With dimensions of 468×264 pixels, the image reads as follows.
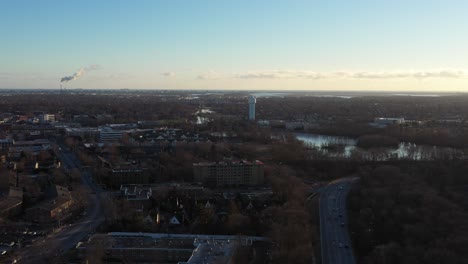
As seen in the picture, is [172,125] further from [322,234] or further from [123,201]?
[322,234]

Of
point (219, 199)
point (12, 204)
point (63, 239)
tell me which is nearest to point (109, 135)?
point (12, 204)

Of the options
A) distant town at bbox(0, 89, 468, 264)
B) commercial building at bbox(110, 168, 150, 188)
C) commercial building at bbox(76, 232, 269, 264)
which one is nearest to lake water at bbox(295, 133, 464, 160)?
distant town at bbox(0, 89, 468, 264)

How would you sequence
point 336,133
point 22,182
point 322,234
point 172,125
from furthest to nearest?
point 172,125, point 336,133, point 22,182, point 322,234

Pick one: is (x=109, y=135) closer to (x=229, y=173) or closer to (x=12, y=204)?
(x=229, y=173)

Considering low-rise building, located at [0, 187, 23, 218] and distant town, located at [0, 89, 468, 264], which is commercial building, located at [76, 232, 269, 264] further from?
low-rise building, located at [0, 187, 23, 218]

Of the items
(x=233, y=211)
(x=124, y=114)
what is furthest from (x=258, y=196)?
(x=124, y=114)
